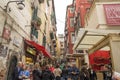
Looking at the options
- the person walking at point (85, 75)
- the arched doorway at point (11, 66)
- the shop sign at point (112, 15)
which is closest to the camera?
→ the arched doorway at point (11, 66)

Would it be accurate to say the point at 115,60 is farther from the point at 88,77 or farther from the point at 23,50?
the point at 23,50

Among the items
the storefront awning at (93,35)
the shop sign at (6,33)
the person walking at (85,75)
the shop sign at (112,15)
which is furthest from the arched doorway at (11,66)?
the shop sign at (112,15)

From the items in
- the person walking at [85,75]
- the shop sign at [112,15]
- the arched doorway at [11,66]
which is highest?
the shop sign at [112,15]

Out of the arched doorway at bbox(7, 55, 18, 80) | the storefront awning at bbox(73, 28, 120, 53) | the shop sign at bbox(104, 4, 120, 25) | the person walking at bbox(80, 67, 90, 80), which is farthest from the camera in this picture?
the person walking at bbox(80, 67, 90, 80)

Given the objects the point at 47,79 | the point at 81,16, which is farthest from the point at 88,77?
the point at 81,16

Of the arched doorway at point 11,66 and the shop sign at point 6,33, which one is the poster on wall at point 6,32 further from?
the arched doorway at point 11,66

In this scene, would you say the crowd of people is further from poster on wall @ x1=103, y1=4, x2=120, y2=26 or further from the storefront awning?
poster on wall @ x1=103, y1=4, x2=120, y2=26

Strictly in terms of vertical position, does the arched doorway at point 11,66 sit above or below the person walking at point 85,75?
above

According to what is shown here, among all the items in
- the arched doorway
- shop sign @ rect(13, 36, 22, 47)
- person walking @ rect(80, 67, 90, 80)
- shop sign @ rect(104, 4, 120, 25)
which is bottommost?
person walking @ rect(80, 67, 90, 80)

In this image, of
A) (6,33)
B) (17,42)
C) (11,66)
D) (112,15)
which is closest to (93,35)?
(112,15)

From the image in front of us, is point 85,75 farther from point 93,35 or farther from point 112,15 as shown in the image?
point 112,15

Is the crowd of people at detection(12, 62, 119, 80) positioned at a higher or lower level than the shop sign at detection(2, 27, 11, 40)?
lower

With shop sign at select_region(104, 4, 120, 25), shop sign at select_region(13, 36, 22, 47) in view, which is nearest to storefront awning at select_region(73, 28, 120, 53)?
shop sign at select_region(104, 4, 120, 25)

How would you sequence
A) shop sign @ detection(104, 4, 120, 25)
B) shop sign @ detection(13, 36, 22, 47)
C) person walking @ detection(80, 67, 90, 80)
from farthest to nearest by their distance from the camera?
1. person walking @ detection(80, 67, 90, 80)
2. shop sign @ detection(104, 4, 120, 25)
3. shop sign @ detection(13, 36, 22, 47)
